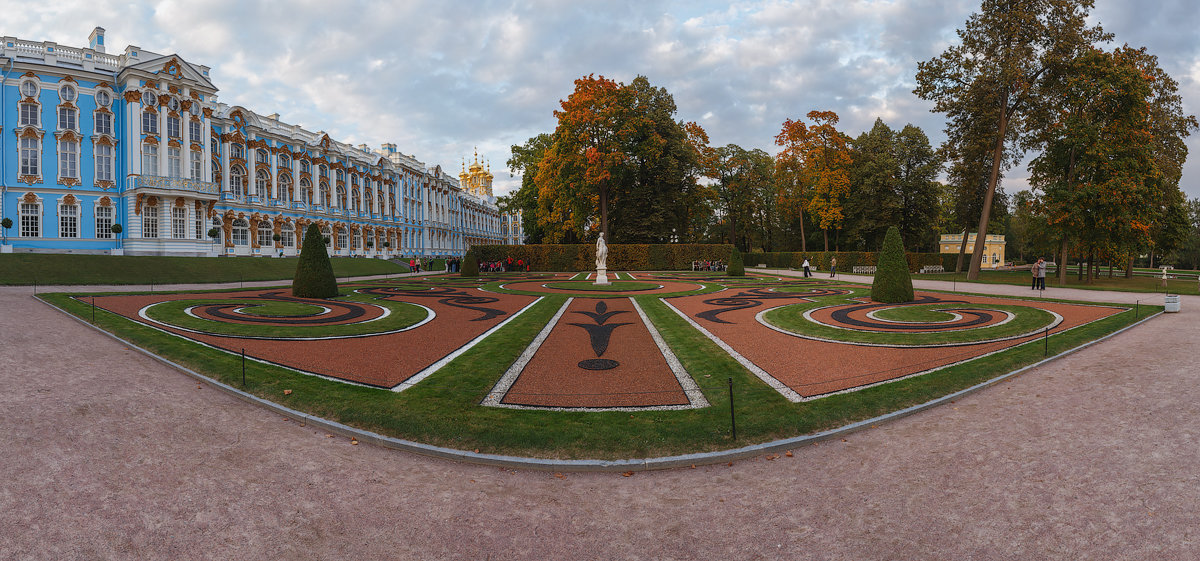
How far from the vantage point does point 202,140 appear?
48.1m

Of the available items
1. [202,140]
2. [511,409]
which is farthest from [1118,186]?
[202,140]

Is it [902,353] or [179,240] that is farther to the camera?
[179,240]

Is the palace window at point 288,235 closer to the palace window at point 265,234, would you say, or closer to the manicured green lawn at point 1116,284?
the palace window at point 265,234

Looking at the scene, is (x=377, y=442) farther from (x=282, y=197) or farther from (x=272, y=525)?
(x=282, y=197)

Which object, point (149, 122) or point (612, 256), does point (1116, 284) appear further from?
point (149, 122)

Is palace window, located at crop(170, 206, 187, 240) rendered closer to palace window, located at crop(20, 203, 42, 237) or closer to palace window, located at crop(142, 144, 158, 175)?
palace window, located at crop(142, 144, 158, 175)

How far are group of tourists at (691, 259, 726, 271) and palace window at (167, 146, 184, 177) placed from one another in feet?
155

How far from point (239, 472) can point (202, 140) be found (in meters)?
55.9

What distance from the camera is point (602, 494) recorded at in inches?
200

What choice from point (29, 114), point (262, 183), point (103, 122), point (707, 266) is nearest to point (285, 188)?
point (262, 183)

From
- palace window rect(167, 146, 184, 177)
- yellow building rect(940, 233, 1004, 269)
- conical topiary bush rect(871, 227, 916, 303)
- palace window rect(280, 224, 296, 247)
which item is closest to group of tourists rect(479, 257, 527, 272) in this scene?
palace window rect(280, 224, 296, 247)

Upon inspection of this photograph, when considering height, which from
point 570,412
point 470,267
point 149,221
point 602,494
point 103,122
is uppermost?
point 103,122

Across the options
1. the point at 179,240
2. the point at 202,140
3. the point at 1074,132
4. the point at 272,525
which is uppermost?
the point at 202,140

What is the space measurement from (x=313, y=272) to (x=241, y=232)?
44.3 meters
